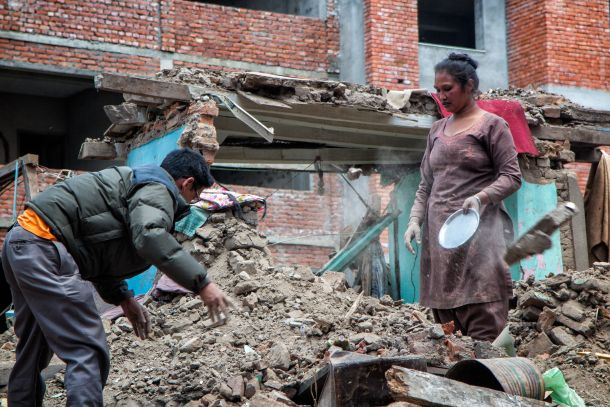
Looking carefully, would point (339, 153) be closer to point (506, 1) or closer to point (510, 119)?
point (510, 119)

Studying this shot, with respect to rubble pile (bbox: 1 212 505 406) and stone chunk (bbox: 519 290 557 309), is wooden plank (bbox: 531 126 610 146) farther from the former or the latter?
stone chunk (bbox: 519 290 557 309)

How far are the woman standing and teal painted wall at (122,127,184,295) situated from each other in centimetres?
455

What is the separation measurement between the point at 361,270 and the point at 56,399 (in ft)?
24.0

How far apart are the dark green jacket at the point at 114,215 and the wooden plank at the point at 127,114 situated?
591cm

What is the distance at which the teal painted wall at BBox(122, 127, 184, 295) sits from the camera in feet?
33.4

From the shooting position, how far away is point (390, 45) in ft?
60.5

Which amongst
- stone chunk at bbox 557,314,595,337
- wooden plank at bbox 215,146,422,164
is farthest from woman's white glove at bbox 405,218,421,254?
wooden plank at bbox 215,146,422,164

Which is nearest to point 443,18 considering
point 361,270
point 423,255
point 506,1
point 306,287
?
point 506,1

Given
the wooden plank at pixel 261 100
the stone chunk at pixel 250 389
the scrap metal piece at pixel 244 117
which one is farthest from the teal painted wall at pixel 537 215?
the stone chunk at pixel 250 389

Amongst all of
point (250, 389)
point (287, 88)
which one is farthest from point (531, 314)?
point (287, 88)

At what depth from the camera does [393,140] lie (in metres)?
12.7

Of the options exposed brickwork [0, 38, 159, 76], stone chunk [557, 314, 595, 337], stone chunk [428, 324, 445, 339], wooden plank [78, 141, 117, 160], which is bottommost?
stone chunk [557, 314, 595, 337]

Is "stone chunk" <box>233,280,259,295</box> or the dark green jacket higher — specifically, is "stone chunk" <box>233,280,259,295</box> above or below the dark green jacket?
below

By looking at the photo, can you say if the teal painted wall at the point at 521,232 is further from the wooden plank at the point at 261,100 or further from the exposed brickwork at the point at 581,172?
the exposed brickwork at the point at 581,172
